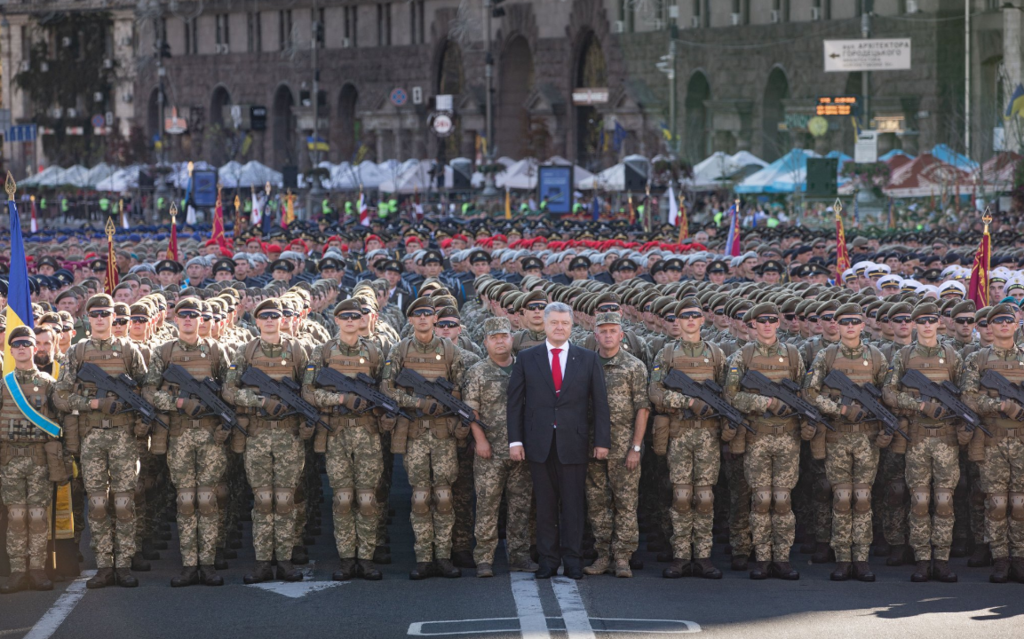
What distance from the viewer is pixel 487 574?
39.5 ft

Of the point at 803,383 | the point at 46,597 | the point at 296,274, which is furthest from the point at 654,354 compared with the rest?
the point at 296,274

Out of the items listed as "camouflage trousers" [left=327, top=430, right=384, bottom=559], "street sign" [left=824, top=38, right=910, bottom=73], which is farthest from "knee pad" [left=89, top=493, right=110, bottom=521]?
"street sign" [left=824, top=38, right=910, bottom=73]

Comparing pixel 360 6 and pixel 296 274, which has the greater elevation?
pixel 360 6

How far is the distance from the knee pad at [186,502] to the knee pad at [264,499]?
0.42 meters

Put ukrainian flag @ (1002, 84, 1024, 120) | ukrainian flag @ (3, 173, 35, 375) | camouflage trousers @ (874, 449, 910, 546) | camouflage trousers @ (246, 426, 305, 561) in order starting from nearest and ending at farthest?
camouflage trousers @ (246, 426, 305, 561)
camouflage trousers @ (874, 449, 910, 546)
ukrainian flag @ (3, 173, 35, 375)
ukrainian flag @ (1002, 84, 1024, 120)

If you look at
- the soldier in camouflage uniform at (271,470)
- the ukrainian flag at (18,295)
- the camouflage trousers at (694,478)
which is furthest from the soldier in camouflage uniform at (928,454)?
the ukrainian flag at (18,295)

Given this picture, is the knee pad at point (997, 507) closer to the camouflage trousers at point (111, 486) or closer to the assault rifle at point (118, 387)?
the assault rifle at point (118, 387)

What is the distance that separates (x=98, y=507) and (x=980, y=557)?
604cm

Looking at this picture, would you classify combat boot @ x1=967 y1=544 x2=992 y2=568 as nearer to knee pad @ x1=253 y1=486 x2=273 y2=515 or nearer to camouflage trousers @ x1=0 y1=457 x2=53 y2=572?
knee pad @ x1=253 y1=486 x2=273 y2=515

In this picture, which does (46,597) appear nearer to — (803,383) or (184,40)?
(803,383)

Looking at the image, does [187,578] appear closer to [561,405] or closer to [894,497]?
[561,405]

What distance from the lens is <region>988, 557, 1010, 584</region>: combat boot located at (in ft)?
39.1

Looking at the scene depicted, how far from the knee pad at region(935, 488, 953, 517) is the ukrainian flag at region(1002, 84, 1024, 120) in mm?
28351

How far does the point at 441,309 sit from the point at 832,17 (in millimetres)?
43478
